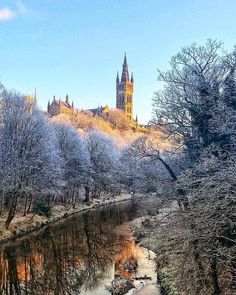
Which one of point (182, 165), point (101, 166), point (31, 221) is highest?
point (101, 166)

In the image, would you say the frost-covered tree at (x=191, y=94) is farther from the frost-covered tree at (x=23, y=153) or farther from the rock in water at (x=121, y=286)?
the frost-covered tree at (x=23, y=153)

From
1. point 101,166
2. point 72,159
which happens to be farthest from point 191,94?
point 101,166

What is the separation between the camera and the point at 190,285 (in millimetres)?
12086

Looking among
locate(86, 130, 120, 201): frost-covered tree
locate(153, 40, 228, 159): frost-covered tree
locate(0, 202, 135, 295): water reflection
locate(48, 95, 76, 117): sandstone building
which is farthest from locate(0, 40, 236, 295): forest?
locate(48, 95, 76, 117): sandstone building

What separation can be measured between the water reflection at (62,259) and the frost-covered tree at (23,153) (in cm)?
430

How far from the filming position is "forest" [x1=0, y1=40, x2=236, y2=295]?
10.7m

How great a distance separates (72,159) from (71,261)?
25.8 metres

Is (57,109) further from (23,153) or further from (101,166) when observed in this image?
(23,153)

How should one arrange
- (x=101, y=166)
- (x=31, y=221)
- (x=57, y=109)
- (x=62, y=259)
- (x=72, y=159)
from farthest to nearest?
1. (x=57, y=109)
2. (x=101, y=166)
3. (x=72, y=159)
4. (x=31, y=221)
5. (x=62, y=259)

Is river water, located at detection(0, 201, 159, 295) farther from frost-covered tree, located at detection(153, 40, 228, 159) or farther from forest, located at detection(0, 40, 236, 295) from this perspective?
frost-covered tree, located at detection(153, 40, 228, 159)

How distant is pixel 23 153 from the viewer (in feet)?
104

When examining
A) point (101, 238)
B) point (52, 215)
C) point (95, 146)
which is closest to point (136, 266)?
point (101, 238)

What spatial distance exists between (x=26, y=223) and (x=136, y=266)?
1488cm

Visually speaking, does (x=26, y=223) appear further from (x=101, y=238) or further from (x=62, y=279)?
(x=62, y=279)
